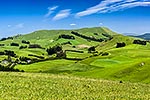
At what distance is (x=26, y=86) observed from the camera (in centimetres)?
5075

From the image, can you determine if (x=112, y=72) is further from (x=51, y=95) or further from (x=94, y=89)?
(x=51, y=95)

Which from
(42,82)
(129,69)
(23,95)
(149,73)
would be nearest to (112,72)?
(129,69)

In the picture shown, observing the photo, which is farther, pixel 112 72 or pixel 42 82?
pixel 112 72

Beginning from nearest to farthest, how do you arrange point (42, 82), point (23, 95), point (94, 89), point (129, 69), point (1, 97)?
point (1, 97)
point (23, 95)
point (94, 89)
point (42, 82)
point (129, 69)

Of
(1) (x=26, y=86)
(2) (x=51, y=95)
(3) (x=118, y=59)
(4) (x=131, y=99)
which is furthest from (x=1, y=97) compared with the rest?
(3) (x=118, y=59)

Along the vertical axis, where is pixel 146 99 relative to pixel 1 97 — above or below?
below

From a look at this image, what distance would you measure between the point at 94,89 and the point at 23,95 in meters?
15.4

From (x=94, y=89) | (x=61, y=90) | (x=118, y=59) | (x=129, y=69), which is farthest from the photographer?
(x=118, y=59)

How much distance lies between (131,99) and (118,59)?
382 ft

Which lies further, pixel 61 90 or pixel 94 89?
pixel 94 89

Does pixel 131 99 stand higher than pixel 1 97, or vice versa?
pixel 1 97

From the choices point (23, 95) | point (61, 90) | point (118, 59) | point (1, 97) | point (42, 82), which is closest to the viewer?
point (1, 97)

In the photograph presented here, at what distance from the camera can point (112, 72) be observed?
334ft

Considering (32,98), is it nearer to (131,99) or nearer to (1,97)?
(1,97)
